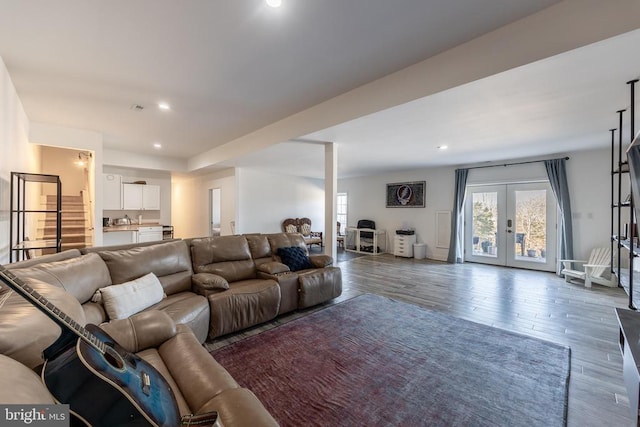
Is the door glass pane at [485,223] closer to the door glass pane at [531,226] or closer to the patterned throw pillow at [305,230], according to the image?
the door glass pane at [531,226]

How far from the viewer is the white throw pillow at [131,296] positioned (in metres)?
2.03

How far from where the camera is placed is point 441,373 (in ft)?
6.98

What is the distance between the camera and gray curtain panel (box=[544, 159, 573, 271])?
199 inches

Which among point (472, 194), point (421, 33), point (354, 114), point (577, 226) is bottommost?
point (577, 226)

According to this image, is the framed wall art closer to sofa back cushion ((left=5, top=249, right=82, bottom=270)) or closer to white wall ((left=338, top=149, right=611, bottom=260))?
white wall ((left=338, top=149, right=611, bottom=260))

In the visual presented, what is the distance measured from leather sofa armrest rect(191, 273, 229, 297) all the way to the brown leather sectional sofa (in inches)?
0.4

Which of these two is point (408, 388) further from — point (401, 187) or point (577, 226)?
point (401, 187)

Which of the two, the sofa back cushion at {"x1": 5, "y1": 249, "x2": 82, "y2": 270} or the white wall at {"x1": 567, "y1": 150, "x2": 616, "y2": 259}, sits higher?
the white wall at {"x1": 567, "y1": 150, "x2": 616, "y2": 259}

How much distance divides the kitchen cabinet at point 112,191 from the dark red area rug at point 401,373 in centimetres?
623

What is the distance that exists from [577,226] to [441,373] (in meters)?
5.05

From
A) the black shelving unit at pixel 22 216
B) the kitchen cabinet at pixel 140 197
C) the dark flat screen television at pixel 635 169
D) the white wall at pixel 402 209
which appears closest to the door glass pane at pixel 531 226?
the white wall at pixel 402 209

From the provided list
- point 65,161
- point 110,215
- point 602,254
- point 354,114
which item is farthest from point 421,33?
point 65,161

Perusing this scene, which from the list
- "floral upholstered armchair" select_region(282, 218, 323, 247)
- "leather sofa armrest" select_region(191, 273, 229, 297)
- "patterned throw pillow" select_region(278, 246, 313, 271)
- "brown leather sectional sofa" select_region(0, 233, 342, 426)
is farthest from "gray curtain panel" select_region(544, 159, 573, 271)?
"leather sofa armrest" select_region(191, 273, 229, 297)

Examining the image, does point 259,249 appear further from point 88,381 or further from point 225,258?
point 88,381
